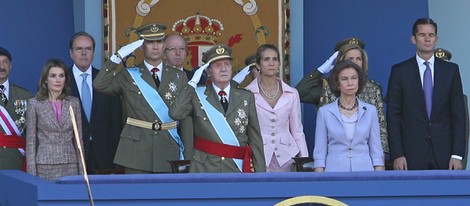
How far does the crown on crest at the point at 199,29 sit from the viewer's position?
10.6 metres

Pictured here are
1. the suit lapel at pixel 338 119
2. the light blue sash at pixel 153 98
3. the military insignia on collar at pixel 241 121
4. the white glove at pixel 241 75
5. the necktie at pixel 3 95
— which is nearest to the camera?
the suit lapel at pixel 338 119

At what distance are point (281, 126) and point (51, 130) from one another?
1586 mm

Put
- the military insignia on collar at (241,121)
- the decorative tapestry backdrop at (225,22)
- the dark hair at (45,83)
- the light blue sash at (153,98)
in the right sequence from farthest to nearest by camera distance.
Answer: the decorative tapestry backdrop at (225,22) < the light blue sash at (153,98) < the dark hair at (45,83) < the military insignia on collar at (241,121)

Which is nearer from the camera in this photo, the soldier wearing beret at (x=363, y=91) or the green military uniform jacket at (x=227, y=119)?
the green military uniform jacket at (x=227, y=119)

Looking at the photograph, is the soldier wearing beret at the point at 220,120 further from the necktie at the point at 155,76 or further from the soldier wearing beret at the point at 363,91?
the soldier wearing beret at the point at 363,91

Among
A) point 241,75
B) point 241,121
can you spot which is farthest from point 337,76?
point 241,75

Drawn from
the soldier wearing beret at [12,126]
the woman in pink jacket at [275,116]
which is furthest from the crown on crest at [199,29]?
the soldier wearing beret at [12,126]

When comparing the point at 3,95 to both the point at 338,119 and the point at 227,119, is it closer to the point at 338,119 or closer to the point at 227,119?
the point at 227,119

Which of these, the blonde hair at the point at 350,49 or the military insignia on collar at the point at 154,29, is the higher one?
the military insignia on collar at the point at 154,29

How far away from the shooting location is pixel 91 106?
937cm

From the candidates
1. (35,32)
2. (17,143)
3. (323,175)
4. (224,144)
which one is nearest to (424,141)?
(224,144)

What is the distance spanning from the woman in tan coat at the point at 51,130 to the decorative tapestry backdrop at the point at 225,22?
2073 millimetres

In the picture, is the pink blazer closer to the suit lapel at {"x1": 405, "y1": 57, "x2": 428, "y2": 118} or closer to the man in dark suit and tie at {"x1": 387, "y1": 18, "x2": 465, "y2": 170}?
the man in dark suit and tie at {"x1": 387, "y1": 18, "x2": 465, "y2": 170}

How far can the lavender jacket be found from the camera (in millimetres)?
8320
